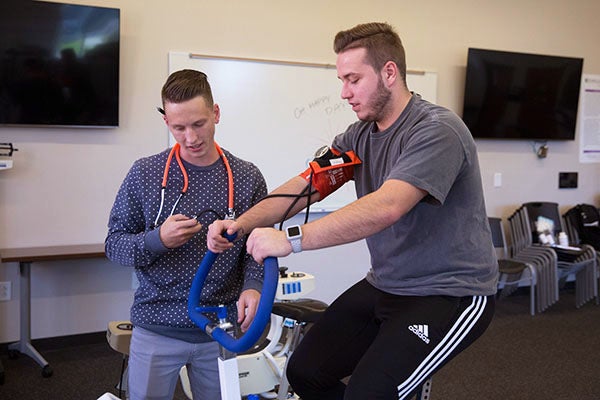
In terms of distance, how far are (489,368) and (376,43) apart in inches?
102

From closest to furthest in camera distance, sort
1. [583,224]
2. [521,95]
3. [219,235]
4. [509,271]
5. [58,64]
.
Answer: [219,235] → [58,64] → [509,271] → [521,95] → [583,224]

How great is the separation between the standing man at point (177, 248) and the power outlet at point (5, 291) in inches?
90.3

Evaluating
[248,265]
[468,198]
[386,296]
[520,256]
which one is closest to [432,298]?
[386,296]

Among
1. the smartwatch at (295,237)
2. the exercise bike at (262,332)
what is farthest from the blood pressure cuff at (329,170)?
the smartwatch at (295,237)

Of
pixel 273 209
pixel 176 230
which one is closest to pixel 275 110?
pixel 273 209

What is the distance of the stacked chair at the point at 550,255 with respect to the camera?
187 inches

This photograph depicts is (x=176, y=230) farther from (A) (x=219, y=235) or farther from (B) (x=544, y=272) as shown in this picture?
(B) (x=544, y=272)

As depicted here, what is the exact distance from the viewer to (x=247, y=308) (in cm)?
157

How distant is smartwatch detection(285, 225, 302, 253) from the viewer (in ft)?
4.40

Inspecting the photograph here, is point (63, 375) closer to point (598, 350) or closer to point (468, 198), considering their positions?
point (468, 198)

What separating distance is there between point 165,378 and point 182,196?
555 mm

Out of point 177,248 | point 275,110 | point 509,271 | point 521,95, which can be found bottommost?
point 509,271

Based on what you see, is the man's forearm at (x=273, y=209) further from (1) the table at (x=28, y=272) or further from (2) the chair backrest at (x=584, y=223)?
(2) the chair backrest at (x=584, y=223)

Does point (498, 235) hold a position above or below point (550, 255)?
above
